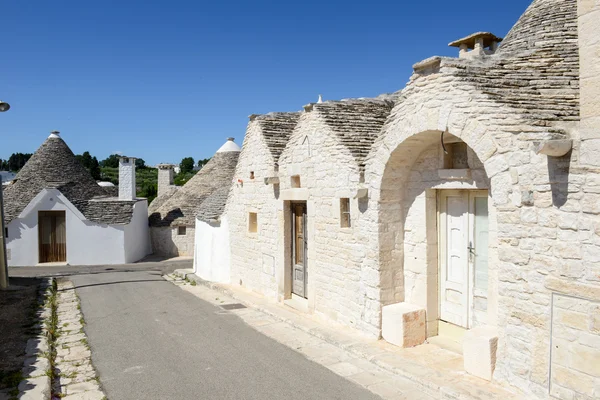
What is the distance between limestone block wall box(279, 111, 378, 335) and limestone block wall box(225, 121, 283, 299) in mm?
1463

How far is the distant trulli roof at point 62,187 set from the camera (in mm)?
21000

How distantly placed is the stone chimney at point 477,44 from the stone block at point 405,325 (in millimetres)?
Result: 5067

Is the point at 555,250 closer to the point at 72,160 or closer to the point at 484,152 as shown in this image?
the point at 484,152

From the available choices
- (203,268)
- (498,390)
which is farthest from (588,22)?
(203,268)

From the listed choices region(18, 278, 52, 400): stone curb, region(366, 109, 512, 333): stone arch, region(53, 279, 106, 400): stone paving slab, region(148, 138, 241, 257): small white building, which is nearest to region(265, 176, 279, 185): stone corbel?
region(366, 109, 512, 333): stone arch

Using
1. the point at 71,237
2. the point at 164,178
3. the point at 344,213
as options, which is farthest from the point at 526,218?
the point at 164,178

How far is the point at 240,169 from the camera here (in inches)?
483

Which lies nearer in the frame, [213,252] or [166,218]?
[213,252]

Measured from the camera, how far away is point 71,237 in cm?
2050

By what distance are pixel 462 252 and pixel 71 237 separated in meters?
18.5

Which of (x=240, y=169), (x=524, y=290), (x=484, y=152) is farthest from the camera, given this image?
(x=240, y=169)

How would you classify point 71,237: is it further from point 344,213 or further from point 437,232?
point 437,232

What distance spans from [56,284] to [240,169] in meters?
6.80

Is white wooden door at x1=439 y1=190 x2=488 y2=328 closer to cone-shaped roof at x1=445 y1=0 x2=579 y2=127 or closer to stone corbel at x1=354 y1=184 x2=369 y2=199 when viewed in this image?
stone corbel at x1=354 y1=184 x2=369 y2=199
